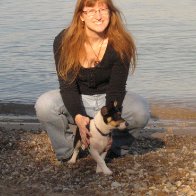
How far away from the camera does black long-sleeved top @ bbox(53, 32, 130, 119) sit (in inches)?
235

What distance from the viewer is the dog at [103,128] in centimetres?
565

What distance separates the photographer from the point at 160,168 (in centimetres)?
601

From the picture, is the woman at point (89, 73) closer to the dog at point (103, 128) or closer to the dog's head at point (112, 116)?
the dog at point (103, 128)

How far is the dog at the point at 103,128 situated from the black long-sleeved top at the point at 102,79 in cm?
25

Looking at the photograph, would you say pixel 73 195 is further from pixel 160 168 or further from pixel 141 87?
pixel 141 87

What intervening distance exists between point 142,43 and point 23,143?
30.7 ft

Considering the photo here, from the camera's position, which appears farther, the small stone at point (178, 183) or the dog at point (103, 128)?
the dog at point (103, 128)

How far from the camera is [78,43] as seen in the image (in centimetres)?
605

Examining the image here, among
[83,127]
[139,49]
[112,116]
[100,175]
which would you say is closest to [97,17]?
[112,116]

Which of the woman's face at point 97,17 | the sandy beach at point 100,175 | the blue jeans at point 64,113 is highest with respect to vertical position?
the woman's face at point 97,17

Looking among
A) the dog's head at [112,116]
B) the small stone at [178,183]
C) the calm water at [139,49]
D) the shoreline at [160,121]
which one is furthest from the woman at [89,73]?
the calm water at [139,49]

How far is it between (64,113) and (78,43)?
79cm

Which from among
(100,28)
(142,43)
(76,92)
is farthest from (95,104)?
(142,43)

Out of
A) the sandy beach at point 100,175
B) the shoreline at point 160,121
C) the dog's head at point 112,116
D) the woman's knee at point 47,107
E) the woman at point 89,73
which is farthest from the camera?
the shoreline at point 160,121
